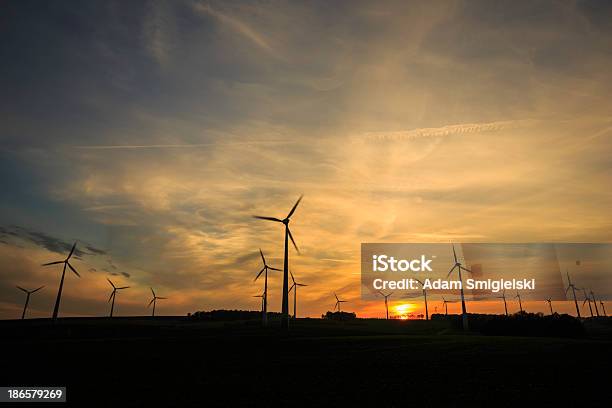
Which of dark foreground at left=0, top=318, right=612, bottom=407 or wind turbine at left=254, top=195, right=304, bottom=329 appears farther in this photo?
wind turbine at left=254, top=195, right=304, bottom=329

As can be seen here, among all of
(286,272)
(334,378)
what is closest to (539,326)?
(286,272)

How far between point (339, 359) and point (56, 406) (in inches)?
959

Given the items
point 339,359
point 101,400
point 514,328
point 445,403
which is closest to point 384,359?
point 339,359

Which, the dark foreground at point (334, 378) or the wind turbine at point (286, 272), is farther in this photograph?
the wind turbine at point (286, 272)

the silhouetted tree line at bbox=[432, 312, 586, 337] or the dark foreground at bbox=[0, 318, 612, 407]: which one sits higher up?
the silhouetted tree line at bbox=[432, 312, 586, 337]

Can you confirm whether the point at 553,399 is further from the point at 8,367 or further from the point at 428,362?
the point at 8,367

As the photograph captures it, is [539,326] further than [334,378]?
Yes

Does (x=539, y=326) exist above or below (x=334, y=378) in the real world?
above

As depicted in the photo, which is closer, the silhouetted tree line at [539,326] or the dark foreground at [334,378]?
the dark foreground at [334,378]

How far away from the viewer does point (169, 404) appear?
22625 mm

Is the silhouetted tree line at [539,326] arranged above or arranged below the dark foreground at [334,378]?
above

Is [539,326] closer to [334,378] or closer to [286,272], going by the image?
[286,272]

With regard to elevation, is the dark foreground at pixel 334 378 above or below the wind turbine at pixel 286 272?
below

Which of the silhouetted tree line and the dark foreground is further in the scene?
the silhouetted tree line
